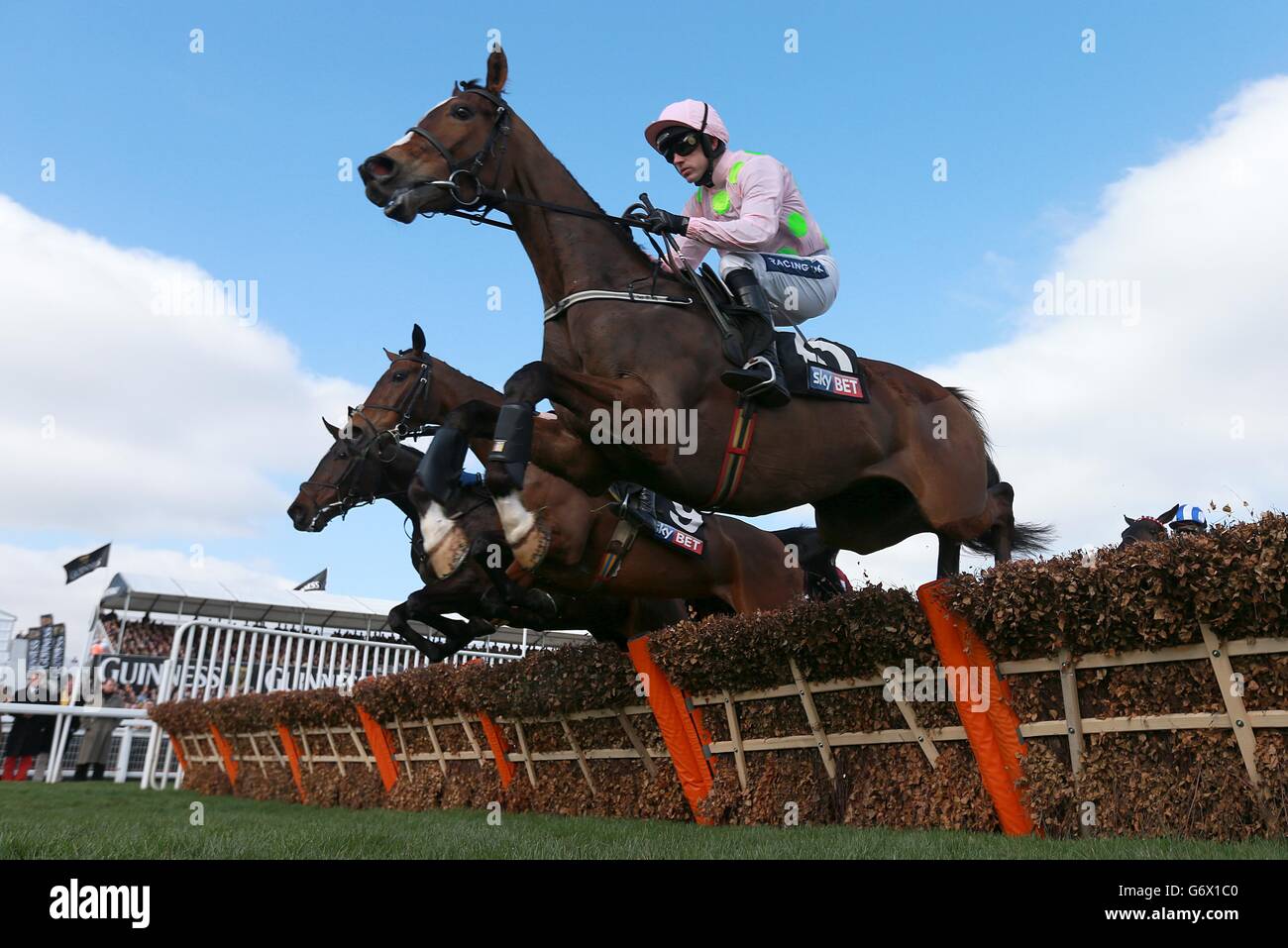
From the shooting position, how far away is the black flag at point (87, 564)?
2156 cm

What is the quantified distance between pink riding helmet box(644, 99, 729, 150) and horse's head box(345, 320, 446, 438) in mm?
3658

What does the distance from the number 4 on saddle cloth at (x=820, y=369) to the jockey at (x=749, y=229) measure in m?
0.11

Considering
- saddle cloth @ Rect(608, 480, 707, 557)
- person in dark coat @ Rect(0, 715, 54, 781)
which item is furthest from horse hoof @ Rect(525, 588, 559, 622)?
person in dark coat @ Rect(0, 715, 54, 781)

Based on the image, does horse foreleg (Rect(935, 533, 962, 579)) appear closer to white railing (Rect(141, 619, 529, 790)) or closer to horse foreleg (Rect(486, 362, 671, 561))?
horse foreleg (Rect(486, 362, 671, 561))

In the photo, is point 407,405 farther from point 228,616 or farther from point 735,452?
point 228,616

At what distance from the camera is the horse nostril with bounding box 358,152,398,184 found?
15.0 feet

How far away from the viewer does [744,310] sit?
191 inches

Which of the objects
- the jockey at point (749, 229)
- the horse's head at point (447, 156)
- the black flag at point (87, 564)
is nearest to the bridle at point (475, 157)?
the horse's head at point (447, 156)

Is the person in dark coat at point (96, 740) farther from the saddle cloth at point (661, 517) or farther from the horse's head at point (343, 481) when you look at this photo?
the saddle cloth at point (661, 517)

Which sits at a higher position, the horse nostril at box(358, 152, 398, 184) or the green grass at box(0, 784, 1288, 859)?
the horse nostril at box(358, 152, 398, 184)

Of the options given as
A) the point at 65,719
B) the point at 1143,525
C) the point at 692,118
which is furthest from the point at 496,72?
the point at 65,719

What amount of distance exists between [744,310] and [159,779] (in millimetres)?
13663
